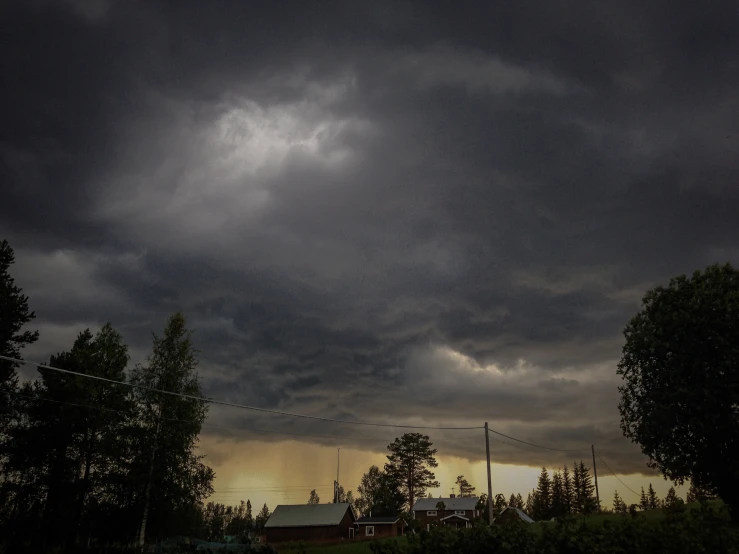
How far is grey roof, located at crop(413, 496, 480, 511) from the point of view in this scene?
98.1 meters

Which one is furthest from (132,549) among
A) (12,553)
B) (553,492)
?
(553,492)

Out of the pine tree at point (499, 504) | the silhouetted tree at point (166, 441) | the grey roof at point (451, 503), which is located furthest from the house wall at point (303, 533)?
the pine tree at point (499, 504)

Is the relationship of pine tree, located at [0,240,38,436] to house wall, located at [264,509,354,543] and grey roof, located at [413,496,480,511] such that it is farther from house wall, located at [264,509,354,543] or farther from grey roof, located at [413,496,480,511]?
grey roof, located at [413,496,480,511]

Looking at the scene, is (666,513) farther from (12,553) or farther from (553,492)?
(553,492)

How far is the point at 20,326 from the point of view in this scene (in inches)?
1469

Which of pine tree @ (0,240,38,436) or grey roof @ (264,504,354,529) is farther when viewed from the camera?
grey roof @ (264,504,354,529)

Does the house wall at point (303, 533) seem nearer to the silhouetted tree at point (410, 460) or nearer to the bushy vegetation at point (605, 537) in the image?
the silhouetted tree at point (410, 460)

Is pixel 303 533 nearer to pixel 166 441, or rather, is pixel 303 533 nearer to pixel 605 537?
pixel 166 441

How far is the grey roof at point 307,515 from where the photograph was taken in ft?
265

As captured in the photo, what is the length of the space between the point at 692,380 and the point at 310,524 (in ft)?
203

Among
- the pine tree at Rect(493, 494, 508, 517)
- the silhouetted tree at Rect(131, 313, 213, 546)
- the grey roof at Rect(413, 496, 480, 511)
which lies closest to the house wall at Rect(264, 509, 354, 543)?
the grey roof at Rect(413, 496, 480, 511)

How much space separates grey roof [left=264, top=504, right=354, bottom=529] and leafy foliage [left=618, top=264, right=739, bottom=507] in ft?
182

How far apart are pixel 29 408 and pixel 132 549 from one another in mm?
20796

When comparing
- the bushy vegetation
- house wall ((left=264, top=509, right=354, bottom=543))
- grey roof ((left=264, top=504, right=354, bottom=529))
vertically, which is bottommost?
house wall ((left=264, top=509, right=354, bottom=543))
